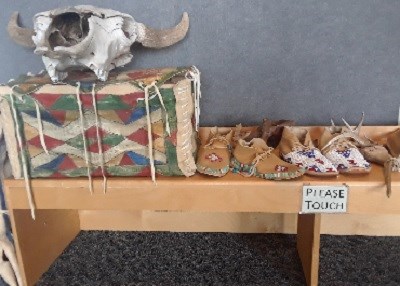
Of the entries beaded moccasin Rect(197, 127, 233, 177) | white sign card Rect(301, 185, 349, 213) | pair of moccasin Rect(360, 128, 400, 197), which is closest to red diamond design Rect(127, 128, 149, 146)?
beaded moccasin Rect(197, 127, 233, 177)

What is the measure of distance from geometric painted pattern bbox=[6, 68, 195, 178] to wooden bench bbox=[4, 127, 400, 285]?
0.04 metres

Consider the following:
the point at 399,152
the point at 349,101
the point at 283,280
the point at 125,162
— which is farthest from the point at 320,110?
the point at 125,162

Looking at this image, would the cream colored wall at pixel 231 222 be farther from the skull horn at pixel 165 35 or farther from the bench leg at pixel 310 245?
the skull horn at pixel 165 35

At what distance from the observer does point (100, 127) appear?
1.02 meters

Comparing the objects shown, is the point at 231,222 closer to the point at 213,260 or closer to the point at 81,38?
the point at 213,260

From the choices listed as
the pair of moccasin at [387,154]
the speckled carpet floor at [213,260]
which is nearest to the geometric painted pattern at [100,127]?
the speckled carpet floor at [213,260]

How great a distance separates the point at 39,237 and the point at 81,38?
1.90 ft

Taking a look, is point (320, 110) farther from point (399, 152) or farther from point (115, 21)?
point (115, 21)

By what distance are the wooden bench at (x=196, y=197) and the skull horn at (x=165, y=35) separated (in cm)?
43

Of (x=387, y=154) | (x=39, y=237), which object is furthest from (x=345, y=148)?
(x=39, y=237)

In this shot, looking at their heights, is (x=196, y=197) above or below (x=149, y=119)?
below

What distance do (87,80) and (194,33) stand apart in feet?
1.26

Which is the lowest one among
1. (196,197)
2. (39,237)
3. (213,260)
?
(213,260)

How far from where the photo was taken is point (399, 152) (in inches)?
44.6
